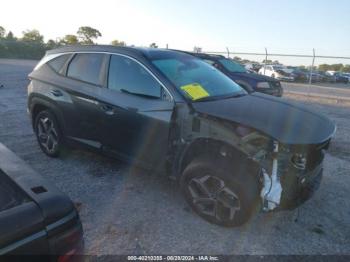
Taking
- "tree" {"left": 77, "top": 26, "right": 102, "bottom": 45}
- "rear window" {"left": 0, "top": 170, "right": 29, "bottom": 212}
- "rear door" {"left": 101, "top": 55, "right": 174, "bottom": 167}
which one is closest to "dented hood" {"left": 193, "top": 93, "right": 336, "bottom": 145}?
"rear door" {"left": 101, "top": 55, "right": 174, "bottom": 167}

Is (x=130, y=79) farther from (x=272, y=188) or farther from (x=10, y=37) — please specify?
(x=10, y=37)

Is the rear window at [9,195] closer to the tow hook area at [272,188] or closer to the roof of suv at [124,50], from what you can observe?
the tow hook area at [272,188]

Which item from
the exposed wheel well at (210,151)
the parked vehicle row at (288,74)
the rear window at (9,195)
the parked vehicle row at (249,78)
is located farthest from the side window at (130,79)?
the parked vehicle row at (288,74)

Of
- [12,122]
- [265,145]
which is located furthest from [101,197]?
[12,122]

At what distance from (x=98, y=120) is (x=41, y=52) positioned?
133 feet

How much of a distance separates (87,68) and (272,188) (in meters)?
2.82

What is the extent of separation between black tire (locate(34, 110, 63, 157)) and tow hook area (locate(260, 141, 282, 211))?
3046 mm

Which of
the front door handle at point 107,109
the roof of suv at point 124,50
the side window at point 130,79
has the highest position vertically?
the roof of suv at point 124,50

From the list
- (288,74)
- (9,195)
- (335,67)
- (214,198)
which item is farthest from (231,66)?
(335,67)

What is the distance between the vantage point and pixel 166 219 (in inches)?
127

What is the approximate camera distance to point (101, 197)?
12.0 ft

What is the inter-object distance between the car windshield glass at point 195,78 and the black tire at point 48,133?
77.1 inches

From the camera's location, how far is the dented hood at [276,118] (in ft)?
9.11

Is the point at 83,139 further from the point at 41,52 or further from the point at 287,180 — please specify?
the point at 41,52
